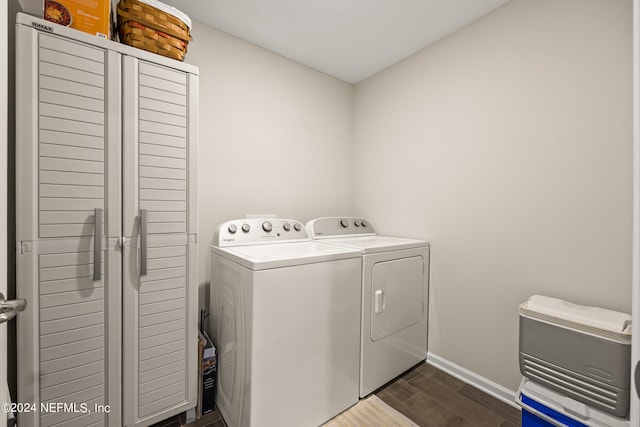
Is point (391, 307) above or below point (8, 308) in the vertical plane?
below

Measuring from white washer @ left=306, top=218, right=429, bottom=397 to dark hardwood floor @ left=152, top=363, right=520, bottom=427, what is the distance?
103mm

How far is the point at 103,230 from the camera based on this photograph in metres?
1.27

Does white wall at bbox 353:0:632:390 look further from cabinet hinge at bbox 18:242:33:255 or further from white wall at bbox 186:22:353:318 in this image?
cabinet hinge at bbox 18:242:33:255

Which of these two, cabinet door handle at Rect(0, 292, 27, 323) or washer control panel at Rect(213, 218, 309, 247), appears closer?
cabinet door handle at Rect(0, 292, 27, 323)

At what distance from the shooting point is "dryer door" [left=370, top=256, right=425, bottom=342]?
172 centimetres

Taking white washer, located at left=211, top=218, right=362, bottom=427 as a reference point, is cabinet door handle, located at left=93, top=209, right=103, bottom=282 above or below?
above

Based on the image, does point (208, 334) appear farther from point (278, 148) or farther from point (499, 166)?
point (499, 166)

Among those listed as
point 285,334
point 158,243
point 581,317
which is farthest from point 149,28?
point 581,317

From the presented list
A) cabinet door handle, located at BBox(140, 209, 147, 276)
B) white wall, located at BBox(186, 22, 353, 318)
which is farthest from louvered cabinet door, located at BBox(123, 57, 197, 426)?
white wall, located at BBox(186, 22, 353, 318)

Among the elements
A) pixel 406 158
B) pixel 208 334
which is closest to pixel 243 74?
pixel 406 158

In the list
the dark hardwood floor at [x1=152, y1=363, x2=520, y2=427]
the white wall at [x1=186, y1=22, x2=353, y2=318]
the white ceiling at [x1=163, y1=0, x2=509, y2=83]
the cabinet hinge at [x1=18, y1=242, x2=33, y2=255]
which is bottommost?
the dark hardwood floor at [x1=152, y1=363, x2=520, y2=427]

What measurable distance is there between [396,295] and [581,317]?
3.03 ft

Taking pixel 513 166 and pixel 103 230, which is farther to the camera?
pixel 513 166

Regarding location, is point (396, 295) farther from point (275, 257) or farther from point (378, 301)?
point (275, 257)
